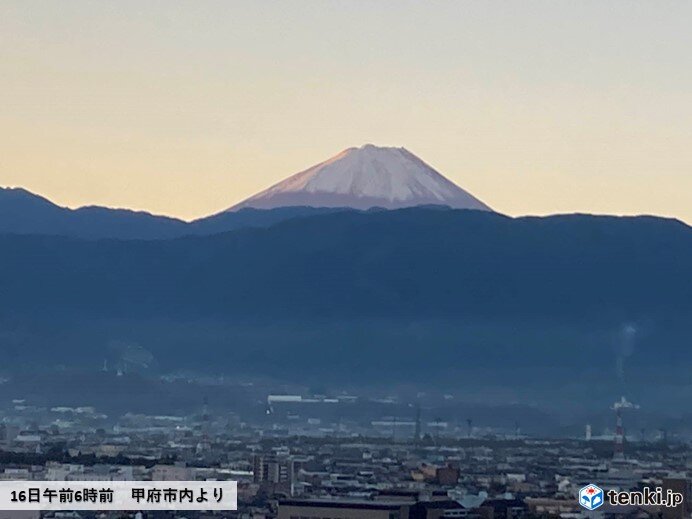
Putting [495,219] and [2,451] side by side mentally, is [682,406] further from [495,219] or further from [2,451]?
[2,451]

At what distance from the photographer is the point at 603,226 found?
142 meters

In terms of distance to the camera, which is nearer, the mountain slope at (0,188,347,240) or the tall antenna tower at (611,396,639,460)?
the tall antenna tower at (611,396,639,460)

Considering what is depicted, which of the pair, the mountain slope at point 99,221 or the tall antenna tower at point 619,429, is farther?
the mountain slope at point 99,221

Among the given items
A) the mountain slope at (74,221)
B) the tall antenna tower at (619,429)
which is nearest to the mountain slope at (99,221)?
the mountain slope at (74,221)

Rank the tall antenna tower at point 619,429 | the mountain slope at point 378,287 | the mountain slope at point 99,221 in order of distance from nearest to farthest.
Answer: the tall antenna tower at point 619,429 → the mountain slope at point 378,287 → the mountain slope at point 99,221

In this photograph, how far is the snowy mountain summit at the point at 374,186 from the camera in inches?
5974

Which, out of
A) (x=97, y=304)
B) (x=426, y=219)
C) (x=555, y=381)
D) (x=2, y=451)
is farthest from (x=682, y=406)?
(x=2, y=451)

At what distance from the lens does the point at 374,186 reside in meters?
153

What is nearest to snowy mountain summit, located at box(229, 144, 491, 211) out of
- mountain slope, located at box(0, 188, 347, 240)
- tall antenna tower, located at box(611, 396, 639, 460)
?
mountain slope, located at box(0, 188, 347, 240)

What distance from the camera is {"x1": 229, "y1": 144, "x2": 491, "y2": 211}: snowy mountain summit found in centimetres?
15175

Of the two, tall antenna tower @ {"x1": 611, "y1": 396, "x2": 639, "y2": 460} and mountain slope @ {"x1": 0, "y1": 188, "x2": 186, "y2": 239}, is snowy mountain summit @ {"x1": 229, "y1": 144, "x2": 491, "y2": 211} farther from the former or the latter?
tall antenna tower @ {"x1": 611, "y1": 396, "x2": 639, "y2": 460}

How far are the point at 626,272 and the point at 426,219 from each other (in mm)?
10314

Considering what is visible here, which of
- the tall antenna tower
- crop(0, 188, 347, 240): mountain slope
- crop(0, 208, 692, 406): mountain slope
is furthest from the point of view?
crop(0, 188, 347, 240): mountain slope

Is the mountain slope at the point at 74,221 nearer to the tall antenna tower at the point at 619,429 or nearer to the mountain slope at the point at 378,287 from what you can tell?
the mountain slope at the point at 378,287
